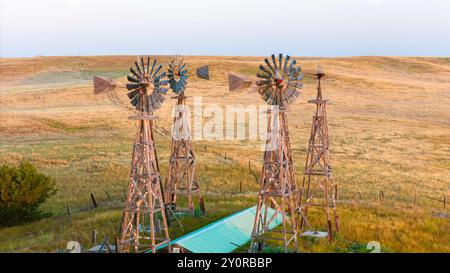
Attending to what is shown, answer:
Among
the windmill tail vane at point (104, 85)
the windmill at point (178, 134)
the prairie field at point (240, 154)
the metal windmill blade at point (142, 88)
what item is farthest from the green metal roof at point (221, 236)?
the windmill tail vane at point (104, 85)

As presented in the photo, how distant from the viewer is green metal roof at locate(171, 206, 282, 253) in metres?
18.3

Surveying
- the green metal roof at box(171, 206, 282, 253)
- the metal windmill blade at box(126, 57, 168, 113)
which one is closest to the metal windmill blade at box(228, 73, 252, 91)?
the metal windmill blade at box(126, 57, 168, 113)

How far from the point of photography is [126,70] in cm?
11356

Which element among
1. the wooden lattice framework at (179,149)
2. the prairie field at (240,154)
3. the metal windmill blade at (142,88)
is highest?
the metal windmill blade at (142,88)

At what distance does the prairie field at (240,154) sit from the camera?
78.0 feet

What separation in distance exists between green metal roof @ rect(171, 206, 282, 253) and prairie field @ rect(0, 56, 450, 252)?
7.94ft

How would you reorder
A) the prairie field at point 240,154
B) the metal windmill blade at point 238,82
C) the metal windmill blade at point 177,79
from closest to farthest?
the metal windmill blade at point 238,82
the prairie field at point 240,154
the metal windmill blade at point 177,79

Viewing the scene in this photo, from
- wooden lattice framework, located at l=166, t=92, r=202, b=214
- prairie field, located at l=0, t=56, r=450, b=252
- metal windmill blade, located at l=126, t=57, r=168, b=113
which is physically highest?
metal windmill blade, located at l=126, t=57, r=168, b=113

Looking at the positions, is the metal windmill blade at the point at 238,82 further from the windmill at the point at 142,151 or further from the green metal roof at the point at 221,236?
the green metal roof at the point at 221,236

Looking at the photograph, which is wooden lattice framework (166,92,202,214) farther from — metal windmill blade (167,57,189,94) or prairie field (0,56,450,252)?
prairie field (0,56,450,252)

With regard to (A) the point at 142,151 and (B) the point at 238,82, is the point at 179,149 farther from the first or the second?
(A) the point at 142,151

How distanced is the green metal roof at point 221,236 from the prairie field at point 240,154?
2419 mm

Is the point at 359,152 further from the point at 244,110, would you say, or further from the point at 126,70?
the point at 126,70
